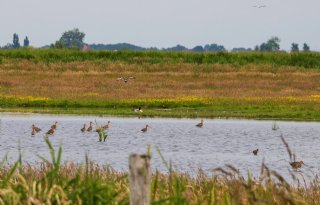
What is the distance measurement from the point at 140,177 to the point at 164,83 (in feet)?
182

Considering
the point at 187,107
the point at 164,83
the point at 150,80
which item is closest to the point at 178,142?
the point at 187,107

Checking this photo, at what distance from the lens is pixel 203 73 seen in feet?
222

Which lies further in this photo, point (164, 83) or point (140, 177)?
point (164, 83)

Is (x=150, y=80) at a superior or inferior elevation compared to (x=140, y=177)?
inferior

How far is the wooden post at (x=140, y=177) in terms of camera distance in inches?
270

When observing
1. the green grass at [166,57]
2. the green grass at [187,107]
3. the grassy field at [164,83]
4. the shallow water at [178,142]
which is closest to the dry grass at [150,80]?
the grassy field at [164,83]

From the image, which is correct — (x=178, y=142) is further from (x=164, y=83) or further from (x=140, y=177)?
(x=140, y=177)

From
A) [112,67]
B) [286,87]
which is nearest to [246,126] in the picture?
[286,87]

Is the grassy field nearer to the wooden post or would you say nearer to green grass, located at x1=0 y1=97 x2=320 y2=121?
green grass, located at x1=0 y1=97 x2=320 y2=121

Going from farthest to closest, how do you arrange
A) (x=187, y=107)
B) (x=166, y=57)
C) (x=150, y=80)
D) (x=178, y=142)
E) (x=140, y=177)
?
(x=166, y=57) < (x=150, y=80) < (x=187, y=107) < (x=178, y=142) < (x=140, y=177)

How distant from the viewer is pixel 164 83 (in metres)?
62.3

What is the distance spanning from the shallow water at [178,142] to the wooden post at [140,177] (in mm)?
17082

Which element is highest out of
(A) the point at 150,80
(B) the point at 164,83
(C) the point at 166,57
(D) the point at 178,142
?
(C) the point at 166,57

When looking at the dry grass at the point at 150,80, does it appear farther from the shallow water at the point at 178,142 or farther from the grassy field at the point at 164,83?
the shallow water at the point at 178,142
